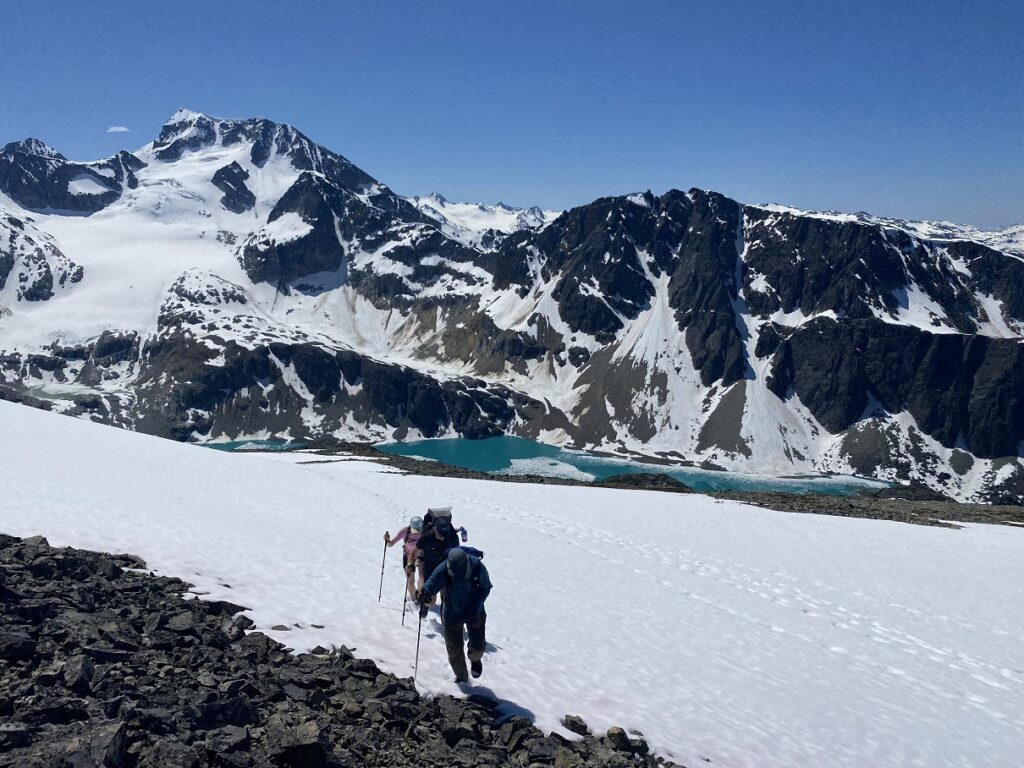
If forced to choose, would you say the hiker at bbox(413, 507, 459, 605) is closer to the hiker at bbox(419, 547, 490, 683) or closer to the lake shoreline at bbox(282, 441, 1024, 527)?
the hiker at bbox(419, 547, 490, 683)

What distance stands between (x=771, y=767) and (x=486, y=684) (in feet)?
15.2

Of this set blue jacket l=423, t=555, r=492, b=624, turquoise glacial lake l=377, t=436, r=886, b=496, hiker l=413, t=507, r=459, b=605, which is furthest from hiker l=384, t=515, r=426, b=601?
turquoise glacial lake l=377, t=436, r=886, b=496

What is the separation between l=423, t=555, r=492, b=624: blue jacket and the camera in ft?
37.4

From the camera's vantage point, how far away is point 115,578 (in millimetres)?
13398

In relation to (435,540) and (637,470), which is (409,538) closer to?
(435,540)

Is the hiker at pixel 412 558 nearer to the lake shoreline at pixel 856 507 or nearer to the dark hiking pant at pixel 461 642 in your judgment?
the dark hiking pant at pixel 461 642

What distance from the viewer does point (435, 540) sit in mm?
14906

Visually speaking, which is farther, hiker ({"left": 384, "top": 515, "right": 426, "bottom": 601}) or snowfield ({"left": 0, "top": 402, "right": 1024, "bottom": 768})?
hiker ({"left": 384, "top": 515, "right": 426, "bottom": 601})

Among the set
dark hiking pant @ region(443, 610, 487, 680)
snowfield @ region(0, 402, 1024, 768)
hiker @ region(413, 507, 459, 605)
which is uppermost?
hiker @ region(413, 507, 459, 605)

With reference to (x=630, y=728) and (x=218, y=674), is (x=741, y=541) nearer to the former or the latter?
(x=630, y=728)

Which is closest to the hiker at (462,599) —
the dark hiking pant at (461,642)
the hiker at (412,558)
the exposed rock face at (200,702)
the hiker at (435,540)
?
the dark hiking pant at (461,642)

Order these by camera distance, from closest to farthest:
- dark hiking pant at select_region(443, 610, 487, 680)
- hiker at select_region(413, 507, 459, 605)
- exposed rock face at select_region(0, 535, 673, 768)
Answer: exposed rock face at select_region(0, 535, 673, 768)
dark hiking pant at select_region(443, 610, 487, 680)
hiker at select_region(413, 507, 459, 605)

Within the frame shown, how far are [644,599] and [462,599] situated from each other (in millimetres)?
9774

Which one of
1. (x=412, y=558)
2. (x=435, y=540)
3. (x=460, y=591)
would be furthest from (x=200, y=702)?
(x=412, y=558)
